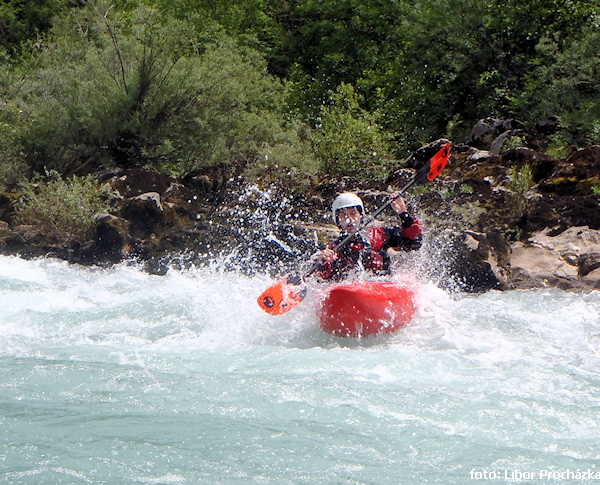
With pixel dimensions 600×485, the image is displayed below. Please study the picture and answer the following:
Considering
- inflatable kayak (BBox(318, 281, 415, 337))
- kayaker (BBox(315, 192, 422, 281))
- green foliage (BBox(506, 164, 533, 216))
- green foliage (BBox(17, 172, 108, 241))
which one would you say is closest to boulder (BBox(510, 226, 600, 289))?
green foliage (BBox(506, 164, 533, 216))

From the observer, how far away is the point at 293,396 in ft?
12.0

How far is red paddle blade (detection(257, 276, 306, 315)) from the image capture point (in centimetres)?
503

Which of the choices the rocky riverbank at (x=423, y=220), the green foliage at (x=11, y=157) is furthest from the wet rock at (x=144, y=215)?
the green foliage at (x=11, y=157)

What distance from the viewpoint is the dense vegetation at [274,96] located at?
10477mm

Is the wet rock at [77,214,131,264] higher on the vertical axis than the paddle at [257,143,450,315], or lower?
lower

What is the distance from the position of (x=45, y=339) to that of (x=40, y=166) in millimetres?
7430

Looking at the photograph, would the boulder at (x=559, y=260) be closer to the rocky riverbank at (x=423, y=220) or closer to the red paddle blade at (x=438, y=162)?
the rocky riverbank at (x=423, y=220)

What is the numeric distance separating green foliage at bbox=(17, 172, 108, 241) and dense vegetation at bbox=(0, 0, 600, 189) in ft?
3.61

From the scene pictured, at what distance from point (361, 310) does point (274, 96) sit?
9.16m

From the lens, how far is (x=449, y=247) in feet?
25.0

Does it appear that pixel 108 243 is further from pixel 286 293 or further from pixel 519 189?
pixel 519 189

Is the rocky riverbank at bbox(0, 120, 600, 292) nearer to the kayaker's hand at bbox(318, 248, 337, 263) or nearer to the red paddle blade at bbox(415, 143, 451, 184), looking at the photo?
the red paddle blade at bbox(415, 143, 451, 184)

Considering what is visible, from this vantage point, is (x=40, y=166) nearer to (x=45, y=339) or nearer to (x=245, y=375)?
(x=45, y=339)

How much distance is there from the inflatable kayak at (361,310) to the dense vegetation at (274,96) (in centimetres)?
536
